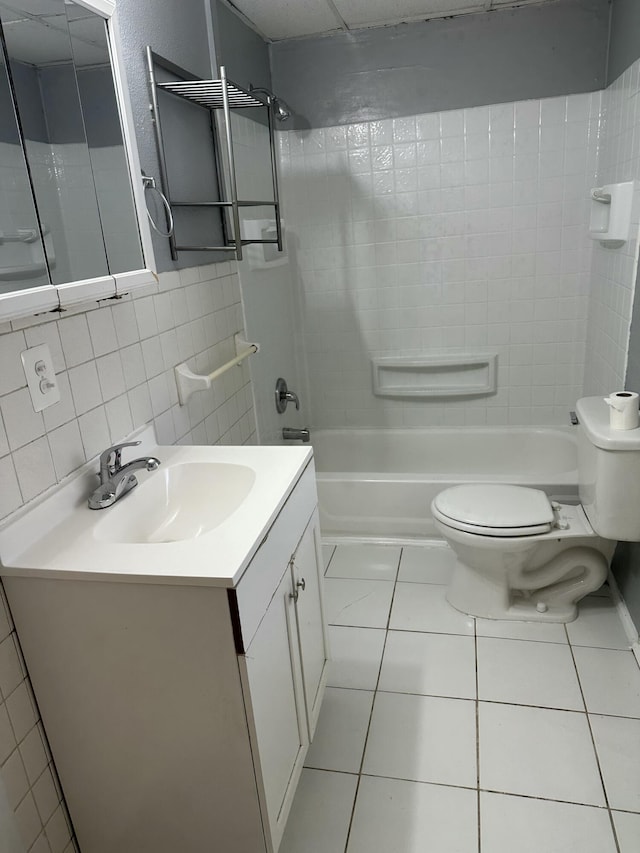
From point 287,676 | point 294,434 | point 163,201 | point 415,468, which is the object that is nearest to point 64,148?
point 163,201

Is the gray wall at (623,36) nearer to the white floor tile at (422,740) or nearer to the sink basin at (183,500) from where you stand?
the sink basin at (183,500)

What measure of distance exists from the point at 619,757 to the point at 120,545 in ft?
4.66

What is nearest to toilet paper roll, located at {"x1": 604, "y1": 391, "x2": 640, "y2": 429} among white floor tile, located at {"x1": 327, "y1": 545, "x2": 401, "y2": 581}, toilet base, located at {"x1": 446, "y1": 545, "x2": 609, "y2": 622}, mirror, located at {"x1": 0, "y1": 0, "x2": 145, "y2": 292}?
toilet base, located at {"x1": 446, "y1": 545, "x2": 609, "y2": 622}

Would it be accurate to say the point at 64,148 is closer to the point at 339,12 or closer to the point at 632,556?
the point at 339,12

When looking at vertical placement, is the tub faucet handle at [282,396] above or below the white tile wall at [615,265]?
below

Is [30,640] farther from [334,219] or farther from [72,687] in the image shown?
[334,219]

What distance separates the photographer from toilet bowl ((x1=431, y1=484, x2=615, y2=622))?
2.07 meters

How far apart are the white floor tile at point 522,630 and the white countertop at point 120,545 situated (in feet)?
3.69

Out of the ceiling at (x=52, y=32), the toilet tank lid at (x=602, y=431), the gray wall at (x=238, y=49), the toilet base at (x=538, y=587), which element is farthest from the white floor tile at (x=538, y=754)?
the gray wall at (x=238, y=49)

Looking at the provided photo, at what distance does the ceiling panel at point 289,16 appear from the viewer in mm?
2367

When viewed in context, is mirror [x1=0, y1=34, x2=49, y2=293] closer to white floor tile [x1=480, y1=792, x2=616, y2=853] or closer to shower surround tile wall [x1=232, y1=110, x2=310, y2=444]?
shower surround tile wall [x1=232, y1=110, x2=310, y2=444]

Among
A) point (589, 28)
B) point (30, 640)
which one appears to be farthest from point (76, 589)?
point (589, 28)

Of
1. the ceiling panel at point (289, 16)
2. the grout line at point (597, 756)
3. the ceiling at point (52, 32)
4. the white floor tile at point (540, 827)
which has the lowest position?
the white floor tile at point (540, 827)

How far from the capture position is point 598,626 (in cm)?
212
